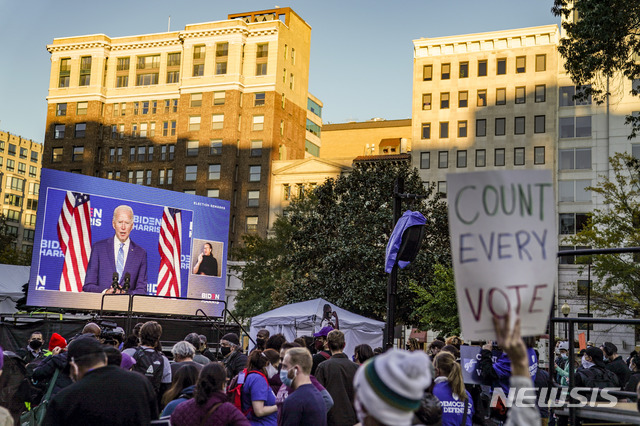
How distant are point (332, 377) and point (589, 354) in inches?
156

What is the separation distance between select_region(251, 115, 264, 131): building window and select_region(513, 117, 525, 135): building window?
Result: 93.7ft

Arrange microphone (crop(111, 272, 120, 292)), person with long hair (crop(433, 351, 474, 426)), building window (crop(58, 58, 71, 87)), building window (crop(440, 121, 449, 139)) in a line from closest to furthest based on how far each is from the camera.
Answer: person with long hair (crop(433, 351, 474, 426)) → microphone (crop(111, 272, 120, 292)) → building window (crop(440, 121, 449, 139)) → building window (crop(58, 58, 71, 87))

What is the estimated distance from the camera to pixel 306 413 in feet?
21.4

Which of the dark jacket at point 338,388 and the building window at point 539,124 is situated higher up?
the building window at point 539,124

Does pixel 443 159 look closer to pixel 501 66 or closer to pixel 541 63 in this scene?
pixel 501 66

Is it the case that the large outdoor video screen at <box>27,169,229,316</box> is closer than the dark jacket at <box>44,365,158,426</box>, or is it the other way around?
the dark jacket at <box>44,365,158,426</box>

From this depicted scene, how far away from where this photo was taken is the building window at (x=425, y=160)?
6512 cm

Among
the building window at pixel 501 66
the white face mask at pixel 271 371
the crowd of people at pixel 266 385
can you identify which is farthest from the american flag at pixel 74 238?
the building window at pixel 501 66

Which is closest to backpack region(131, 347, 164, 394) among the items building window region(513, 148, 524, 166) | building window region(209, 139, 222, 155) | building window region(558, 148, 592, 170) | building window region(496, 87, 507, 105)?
building window region(558, 148, 592, 170)

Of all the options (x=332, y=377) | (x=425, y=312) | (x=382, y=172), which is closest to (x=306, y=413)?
(x=332, y=377)

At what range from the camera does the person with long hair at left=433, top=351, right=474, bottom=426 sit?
691 centimetres

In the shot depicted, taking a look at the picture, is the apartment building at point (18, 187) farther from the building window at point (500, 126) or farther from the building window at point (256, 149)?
the building window at point (500, 126)

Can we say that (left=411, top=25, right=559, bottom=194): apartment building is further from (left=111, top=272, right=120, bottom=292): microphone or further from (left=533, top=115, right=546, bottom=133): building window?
(left=111, top=272, right=120, bottom=292): microphone

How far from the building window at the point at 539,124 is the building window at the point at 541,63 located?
13.7ft
